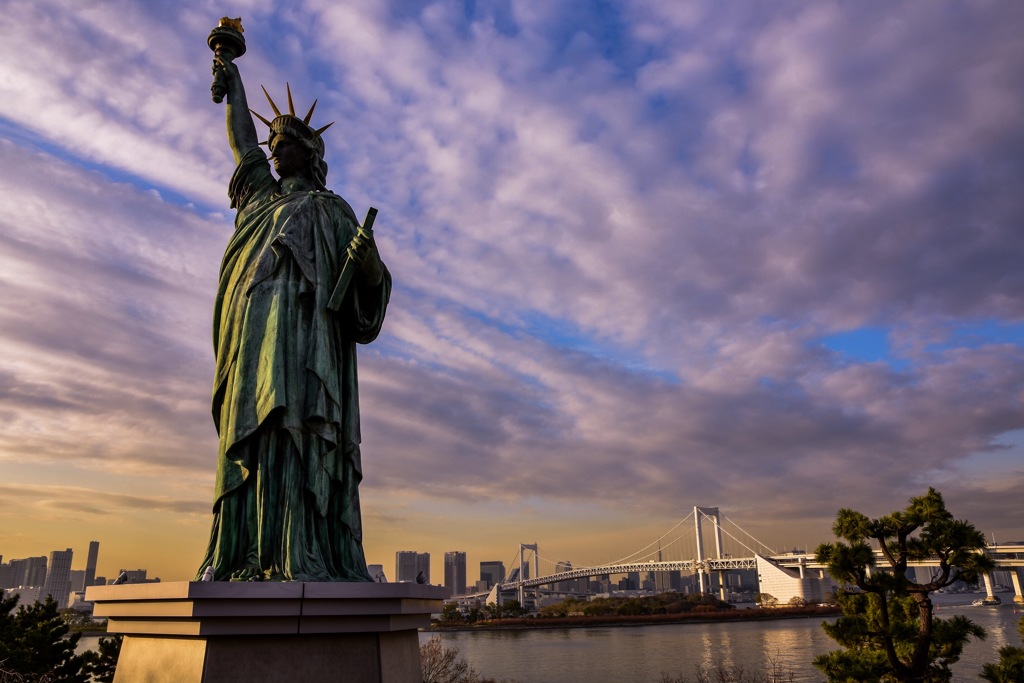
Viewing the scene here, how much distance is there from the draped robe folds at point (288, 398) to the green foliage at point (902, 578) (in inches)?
312

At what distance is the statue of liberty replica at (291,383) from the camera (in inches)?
182

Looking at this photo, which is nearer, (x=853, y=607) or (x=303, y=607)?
(x=303, y=607)

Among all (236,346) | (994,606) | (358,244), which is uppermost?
(358,244)

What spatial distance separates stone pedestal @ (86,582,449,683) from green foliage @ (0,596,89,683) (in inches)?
203

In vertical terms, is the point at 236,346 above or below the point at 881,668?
above

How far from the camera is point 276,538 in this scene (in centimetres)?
459

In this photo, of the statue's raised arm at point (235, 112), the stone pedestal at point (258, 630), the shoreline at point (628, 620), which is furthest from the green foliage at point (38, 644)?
the shoreline at point (628, 620)

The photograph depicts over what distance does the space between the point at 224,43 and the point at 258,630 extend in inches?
194

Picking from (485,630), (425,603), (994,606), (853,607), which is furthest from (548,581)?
(425,603)

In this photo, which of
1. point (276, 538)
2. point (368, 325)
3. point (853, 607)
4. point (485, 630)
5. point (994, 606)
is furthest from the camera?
point (994, 606)

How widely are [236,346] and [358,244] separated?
1.11m

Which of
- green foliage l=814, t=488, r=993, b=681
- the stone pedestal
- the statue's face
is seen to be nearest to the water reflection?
green foliage l=814, t=488, r=993, b=681

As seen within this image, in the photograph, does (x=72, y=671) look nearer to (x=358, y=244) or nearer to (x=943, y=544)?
(x=358, y=244)

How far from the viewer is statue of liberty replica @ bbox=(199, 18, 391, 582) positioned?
462 cm
